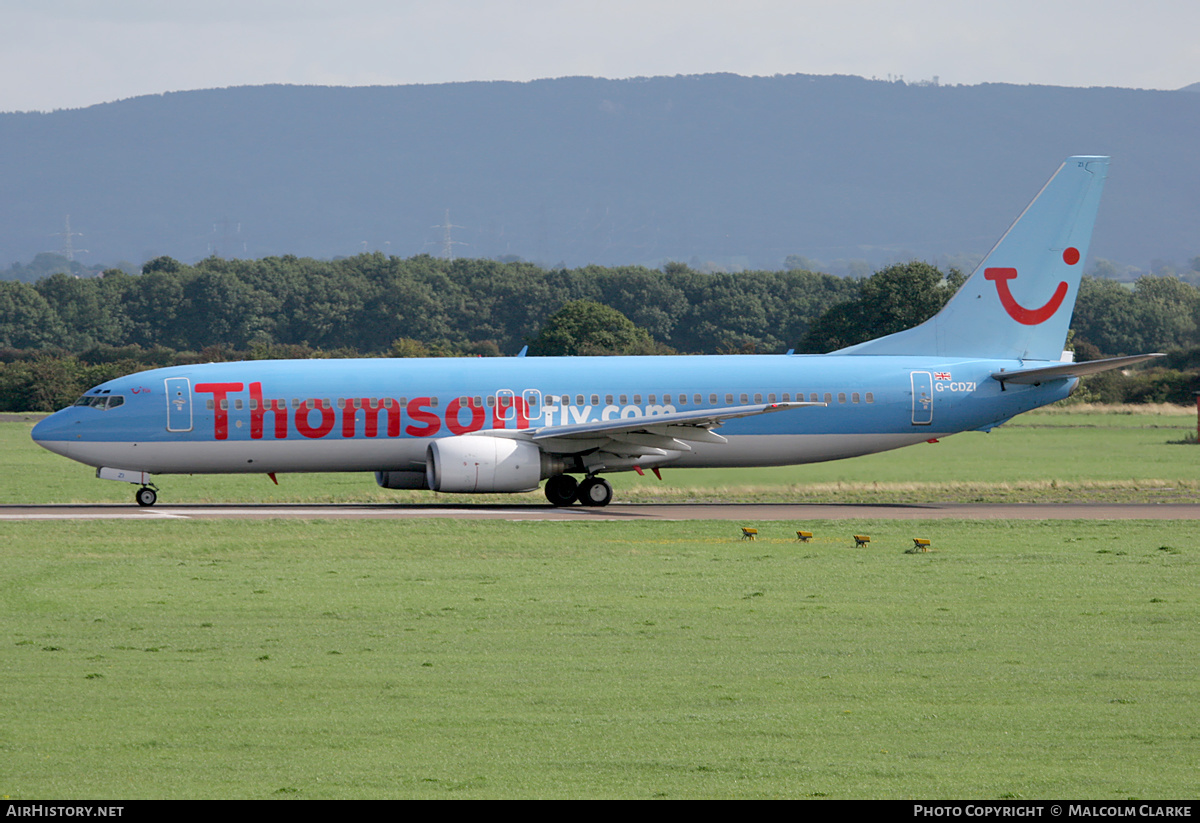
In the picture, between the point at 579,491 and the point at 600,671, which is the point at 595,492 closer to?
the point at 579,491

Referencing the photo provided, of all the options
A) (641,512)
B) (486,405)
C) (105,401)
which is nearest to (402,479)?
(486,405)

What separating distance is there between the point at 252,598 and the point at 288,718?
310 inches

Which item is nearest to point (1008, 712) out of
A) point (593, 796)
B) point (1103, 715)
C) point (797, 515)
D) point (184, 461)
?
point (1103, 715)

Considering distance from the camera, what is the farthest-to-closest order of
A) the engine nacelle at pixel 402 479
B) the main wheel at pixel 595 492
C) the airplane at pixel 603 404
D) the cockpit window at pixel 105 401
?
the engine nacelle at pixel 402 479, the main wheel at pixel 595 492, the cockpit window at pixel 105 401, the airplane at pixel 603 404

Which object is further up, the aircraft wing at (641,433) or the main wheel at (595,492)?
the aircraft wing at (641,433)

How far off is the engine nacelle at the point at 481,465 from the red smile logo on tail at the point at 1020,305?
572 inches

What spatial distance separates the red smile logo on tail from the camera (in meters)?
39.8

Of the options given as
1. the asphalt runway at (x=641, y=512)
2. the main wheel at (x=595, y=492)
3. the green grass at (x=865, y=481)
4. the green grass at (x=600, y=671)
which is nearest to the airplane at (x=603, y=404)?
the main wheel at (x=595, y=492)

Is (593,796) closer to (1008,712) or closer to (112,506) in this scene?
(1008,712)

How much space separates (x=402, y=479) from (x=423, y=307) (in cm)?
13517

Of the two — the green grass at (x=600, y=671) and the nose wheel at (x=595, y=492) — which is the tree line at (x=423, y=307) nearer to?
the nose wheel at (x=595, y=492)

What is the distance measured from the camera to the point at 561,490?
36.5 meters

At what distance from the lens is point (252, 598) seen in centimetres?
2031

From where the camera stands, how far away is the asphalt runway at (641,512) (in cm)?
3262
